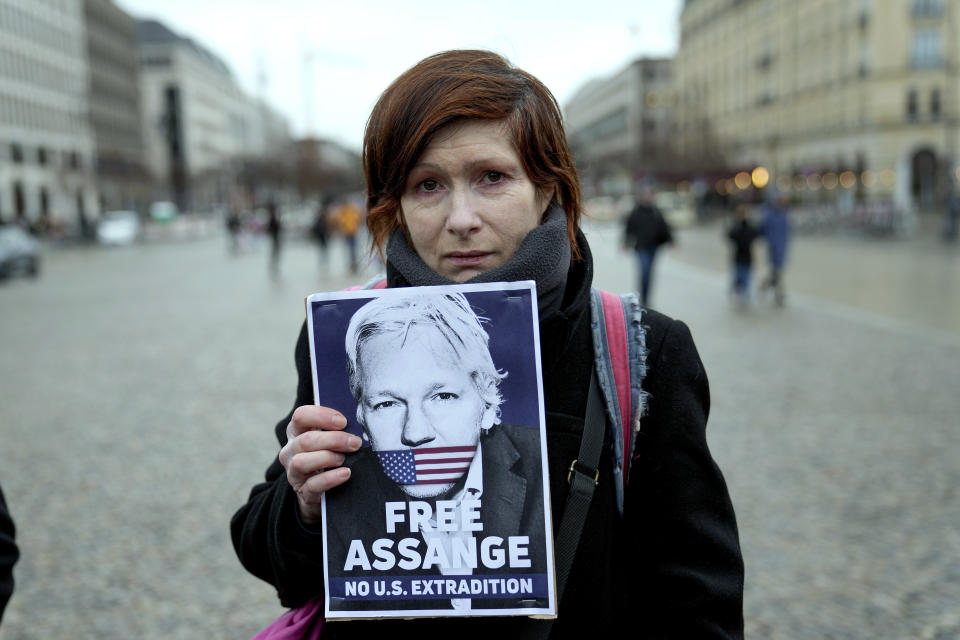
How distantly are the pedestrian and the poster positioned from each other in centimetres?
1227

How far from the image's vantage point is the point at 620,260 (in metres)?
27.4

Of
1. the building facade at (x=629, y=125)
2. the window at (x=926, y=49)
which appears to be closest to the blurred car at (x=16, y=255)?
the building facade at (x=629, y=125)

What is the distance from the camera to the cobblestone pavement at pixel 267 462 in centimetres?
414

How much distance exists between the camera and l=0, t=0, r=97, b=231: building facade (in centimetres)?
7650

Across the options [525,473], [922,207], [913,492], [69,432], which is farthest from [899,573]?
[922,207]

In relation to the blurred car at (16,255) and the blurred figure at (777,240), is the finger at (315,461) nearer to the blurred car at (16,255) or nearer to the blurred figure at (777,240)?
the blurred figure at (777,240)

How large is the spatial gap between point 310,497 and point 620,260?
86.3ft

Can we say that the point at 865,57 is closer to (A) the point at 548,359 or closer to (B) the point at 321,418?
(A) the point at 548,359

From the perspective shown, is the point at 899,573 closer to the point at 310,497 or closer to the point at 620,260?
the point at 310,497

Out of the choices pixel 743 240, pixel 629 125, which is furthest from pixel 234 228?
pixel 629 125

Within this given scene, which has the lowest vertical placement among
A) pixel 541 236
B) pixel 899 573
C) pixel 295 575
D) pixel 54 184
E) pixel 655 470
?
pixel 899 573

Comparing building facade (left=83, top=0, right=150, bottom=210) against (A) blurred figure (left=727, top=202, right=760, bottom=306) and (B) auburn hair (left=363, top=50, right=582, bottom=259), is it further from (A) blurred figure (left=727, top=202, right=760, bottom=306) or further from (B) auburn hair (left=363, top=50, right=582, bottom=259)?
(B) auburn hair (left=363, top=50, right=582, bottom=259)

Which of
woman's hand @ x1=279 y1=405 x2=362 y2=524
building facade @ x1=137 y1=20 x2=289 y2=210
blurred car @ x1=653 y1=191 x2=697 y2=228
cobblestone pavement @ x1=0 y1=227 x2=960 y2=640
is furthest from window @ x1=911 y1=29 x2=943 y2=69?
building facade @ x1=137 y1=20 x2=289 y2=210

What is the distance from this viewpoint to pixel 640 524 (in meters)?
1.66
